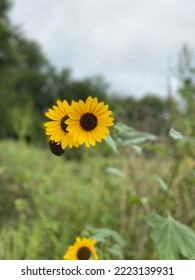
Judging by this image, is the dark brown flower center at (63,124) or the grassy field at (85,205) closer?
the dark brown flower center at (63,124)

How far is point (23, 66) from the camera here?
29.0m

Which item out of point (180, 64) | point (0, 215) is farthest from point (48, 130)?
point (0, 215)

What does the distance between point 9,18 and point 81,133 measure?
1021 inches

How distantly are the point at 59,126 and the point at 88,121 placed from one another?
0.06 m

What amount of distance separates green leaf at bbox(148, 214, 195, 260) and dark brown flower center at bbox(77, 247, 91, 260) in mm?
215

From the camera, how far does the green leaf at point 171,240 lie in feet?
4.89

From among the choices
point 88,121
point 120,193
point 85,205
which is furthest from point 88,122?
point 85,205

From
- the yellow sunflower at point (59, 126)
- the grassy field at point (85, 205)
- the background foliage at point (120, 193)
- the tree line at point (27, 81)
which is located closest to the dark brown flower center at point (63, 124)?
the yellow sunflower at point (59, 126)

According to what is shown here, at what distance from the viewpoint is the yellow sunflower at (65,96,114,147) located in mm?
862

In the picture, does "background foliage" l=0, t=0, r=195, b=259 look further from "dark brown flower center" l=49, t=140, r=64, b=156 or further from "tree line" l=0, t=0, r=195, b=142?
"tree line" l=0, t=0, r=195, b=142

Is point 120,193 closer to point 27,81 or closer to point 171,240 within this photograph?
point 171,240

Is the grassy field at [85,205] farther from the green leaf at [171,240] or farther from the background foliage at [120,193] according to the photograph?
the green leaf at [171,240]

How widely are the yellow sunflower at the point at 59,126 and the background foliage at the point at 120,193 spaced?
25cm
